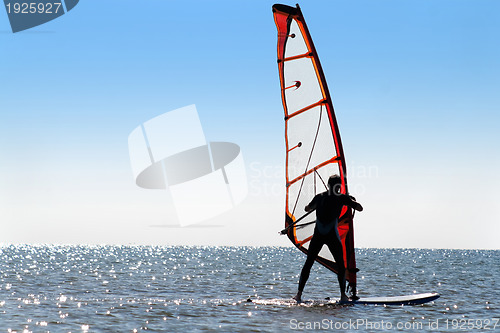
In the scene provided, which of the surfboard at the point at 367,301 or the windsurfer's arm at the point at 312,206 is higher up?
the windsurfer's arm at the point at 312,206

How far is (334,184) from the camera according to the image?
8.72 metres

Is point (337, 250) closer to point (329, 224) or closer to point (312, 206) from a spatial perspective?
point (329, 224)

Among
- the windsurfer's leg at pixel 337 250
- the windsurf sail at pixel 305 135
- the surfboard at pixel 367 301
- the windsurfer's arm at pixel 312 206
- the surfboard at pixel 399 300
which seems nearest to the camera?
the windsurfer's leg at pixel 337 250

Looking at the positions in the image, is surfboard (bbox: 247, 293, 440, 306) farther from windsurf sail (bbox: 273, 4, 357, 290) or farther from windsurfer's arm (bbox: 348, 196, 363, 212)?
windsurfer's arm (bbox: 348, 196, 363, 212)

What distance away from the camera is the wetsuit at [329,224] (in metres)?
8.76

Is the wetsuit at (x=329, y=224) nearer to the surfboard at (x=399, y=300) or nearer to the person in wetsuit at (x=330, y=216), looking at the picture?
the person in wetsuit at (x=330, y=216)

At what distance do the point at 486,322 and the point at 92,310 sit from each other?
6556 millimetres

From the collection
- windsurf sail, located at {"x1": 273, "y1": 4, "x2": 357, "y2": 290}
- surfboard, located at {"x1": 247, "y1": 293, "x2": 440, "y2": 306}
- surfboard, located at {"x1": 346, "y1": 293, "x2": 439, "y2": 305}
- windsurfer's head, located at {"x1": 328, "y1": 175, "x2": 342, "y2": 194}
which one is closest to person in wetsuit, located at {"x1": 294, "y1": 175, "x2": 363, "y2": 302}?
windsurfer's head, located at {"x1": 328, "y1": 175, "x2": 342, "y2": 194}

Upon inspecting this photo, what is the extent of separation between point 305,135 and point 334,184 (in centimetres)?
120

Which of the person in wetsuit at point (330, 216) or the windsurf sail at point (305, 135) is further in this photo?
the windsurf sail at point (305, 135)

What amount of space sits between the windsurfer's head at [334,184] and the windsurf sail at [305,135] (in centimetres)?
22

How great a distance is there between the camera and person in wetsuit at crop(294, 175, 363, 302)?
873cm

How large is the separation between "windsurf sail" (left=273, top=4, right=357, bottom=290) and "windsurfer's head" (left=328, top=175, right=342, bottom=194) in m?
0.22

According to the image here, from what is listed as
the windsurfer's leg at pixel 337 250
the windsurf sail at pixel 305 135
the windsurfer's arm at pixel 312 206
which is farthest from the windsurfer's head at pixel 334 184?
the windsurfer's leg at pixel 337 250
